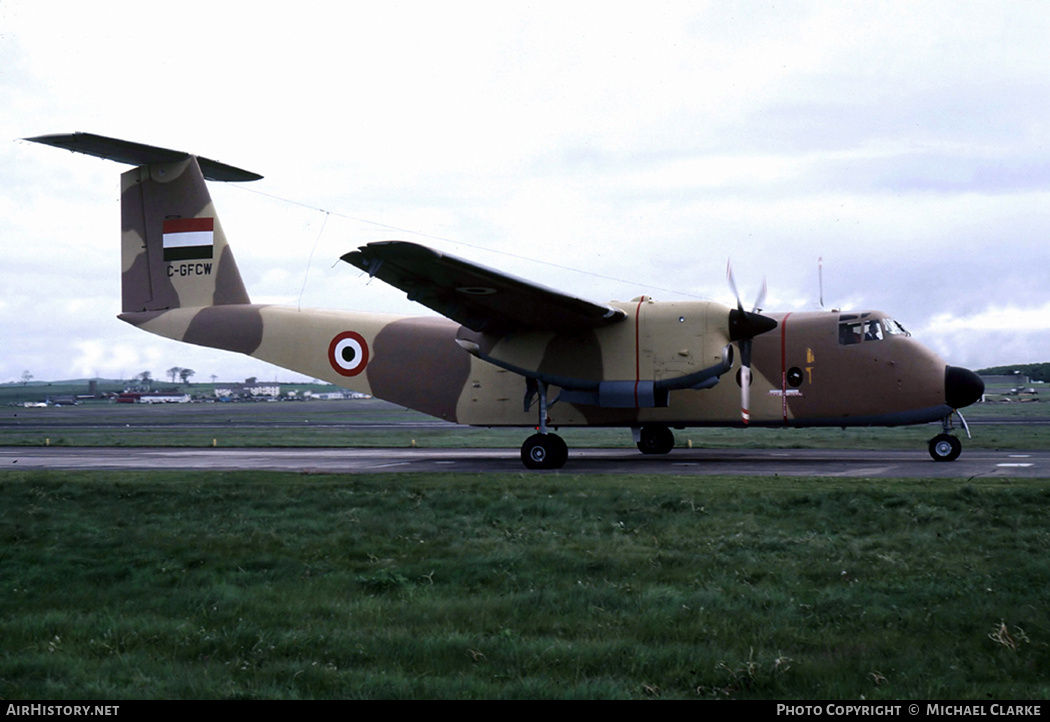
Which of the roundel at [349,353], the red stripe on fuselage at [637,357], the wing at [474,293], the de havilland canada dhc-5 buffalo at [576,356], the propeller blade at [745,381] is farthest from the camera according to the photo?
the roundel at [349,353]

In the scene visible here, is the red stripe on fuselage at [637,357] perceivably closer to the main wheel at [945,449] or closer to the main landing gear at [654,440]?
the main landing gear at [654,440]

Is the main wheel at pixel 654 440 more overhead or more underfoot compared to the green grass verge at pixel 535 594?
more overhead

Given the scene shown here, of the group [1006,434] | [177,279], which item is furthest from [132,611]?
[1006,434]

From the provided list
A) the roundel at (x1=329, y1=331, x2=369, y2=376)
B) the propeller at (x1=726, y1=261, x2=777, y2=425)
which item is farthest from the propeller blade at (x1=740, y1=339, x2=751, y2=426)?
the roundel at (x1=329, y1=331, x2=369, y2=376)

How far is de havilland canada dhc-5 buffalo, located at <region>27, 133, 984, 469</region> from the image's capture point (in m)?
18.9

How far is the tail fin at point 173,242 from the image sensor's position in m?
23.9

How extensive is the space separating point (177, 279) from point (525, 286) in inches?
464

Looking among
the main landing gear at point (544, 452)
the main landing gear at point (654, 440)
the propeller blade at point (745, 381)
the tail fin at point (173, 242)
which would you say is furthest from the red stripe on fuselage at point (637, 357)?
the tail fin at point (173, 242)

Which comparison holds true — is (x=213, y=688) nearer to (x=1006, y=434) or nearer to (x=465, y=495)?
(x=465, y=495)

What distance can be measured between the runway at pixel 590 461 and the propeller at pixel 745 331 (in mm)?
1490

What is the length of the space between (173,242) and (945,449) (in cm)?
2079

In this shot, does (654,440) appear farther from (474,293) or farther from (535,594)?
(535,594)
